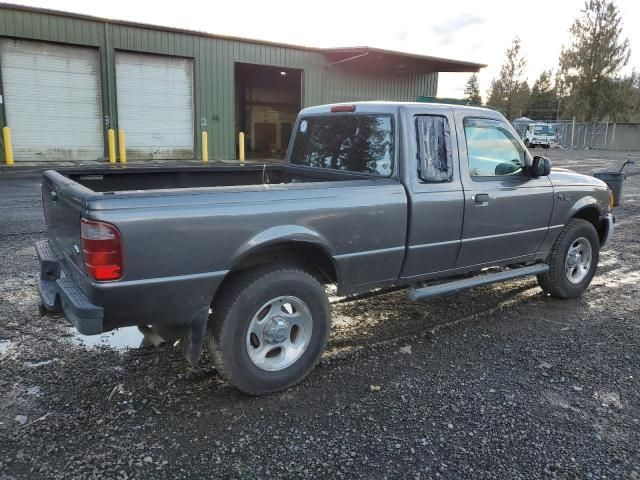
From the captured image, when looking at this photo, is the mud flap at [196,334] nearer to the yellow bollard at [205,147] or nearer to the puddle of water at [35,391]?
the puddle of water at [35,391]

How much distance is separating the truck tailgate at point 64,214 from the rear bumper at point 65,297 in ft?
0.29

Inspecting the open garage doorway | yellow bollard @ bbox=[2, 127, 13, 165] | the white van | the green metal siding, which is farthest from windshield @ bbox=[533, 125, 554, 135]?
yellow bollard @ bbox=[2, 127, 13, 165]

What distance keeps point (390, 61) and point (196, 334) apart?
77.2ft

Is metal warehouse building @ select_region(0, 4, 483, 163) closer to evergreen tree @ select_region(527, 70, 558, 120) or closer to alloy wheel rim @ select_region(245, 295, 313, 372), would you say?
alloy wheel rim @ select_region(245, 295, 313, 372)

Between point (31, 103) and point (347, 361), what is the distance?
60.5 feet

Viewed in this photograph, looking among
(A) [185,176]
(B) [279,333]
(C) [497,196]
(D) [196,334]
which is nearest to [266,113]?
(A) [185,176]

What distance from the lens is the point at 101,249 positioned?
2.78 metres

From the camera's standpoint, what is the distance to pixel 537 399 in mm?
3516

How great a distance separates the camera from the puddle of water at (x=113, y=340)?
4.16 m

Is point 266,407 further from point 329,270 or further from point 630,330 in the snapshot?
point 630,330

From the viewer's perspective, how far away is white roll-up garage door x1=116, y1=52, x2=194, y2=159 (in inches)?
775

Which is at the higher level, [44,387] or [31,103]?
[31,103]

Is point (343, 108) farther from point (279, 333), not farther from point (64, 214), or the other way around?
point (64, 214)

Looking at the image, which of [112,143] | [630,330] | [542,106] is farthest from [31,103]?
[542,106]
